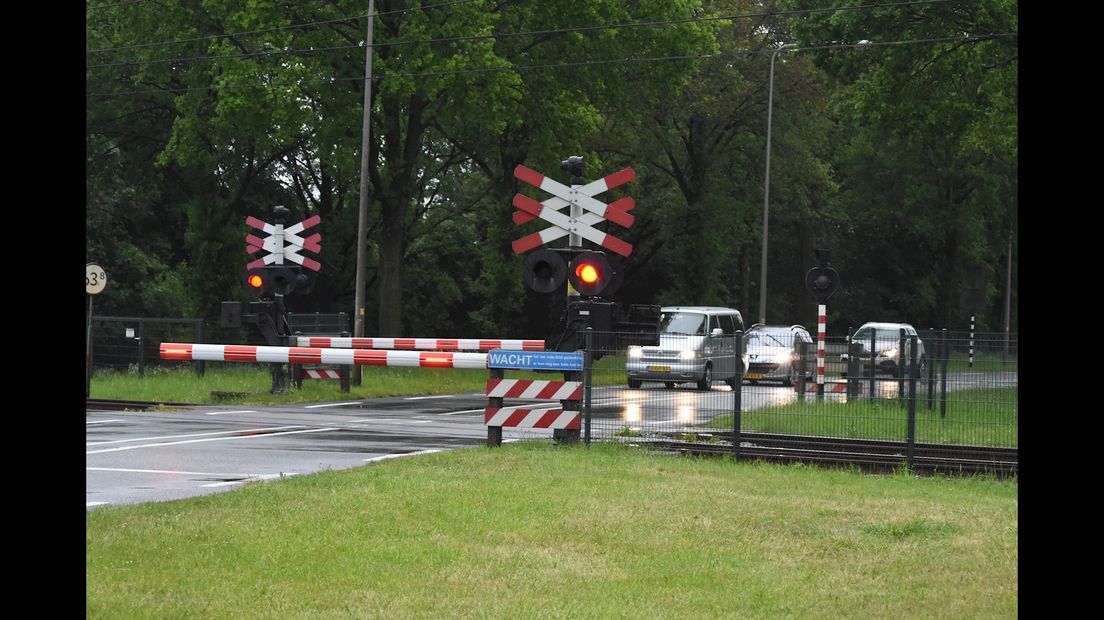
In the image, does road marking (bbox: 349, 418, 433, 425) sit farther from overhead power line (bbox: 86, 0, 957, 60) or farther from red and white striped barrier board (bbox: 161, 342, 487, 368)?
overhead power line (bbox: 86, 0, 957, 60)

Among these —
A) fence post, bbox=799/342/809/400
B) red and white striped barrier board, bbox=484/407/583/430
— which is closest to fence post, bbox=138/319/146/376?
red and white striped barrier board, bbox=484/407/583/430

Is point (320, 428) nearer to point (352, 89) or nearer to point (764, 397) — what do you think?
point (764, 397)

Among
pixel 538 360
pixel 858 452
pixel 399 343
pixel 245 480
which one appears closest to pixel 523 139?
pixel 399 343

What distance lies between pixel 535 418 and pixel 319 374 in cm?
1477

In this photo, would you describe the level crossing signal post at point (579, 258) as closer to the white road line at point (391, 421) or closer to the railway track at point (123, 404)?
the white road line at point (391, 421)

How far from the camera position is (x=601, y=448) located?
1661 centimetres

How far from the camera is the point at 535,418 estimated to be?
16.6 metres

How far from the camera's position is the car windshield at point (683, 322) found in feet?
121

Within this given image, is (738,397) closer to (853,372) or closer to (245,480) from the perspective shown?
(853,372)

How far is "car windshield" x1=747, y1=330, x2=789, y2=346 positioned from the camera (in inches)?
1486

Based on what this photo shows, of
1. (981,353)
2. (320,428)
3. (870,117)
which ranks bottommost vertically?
(320,428)

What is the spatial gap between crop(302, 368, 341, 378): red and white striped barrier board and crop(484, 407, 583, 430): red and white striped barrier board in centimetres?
1381
